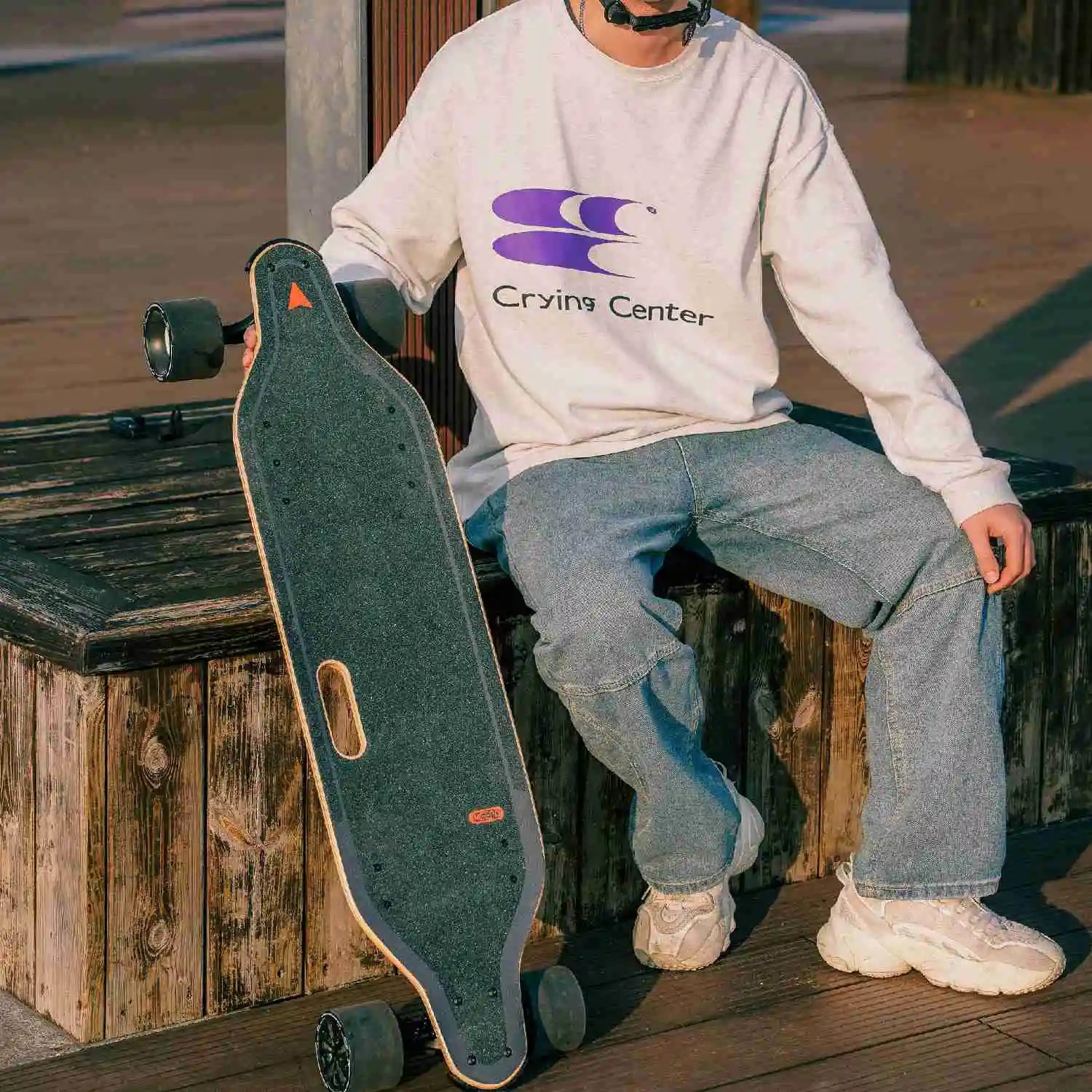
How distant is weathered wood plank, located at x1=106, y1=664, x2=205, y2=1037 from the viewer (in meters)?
3.11

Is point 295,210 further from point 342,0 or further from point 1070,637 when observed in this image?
point 1070,637

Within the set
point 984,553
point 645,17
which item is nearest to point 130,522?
point 645,17

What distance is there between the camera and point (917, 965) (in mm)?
3393

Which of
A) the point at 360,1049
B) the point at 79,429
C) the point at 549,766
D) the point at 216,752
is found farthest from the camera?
the point at 79,429

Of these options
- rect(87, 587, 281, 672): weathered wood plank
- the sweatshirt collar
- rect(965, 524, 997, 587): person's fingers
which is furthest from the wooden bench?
the sweatshirt collar

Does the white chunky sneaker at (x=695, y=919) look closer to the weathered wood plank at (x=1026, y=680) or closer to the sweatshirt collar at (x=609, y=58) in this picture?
the weathered wood plank at (x=1026, y=680)

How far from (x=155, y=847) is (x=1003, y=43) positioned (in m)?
14.7

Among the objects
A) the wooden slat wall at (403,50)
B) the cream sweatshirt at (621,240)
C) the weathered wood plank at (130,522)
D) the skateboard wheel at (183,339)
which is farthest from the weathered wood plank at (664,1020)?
the wooden slat wall at (403,50)

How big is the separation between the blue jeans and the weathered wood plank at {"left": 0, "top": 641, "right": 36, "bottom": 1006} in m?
0.75

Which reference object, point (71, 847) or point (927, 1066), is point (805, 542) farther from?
point (71, 847)

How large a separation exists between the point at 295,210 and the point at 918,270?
533cm

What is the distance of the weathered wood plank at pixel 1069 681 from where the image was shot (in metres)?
4.01

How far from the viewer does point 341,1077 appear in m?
2.99

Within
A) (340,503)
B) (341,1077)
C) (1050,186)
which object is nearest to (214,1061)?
(341,1077)
